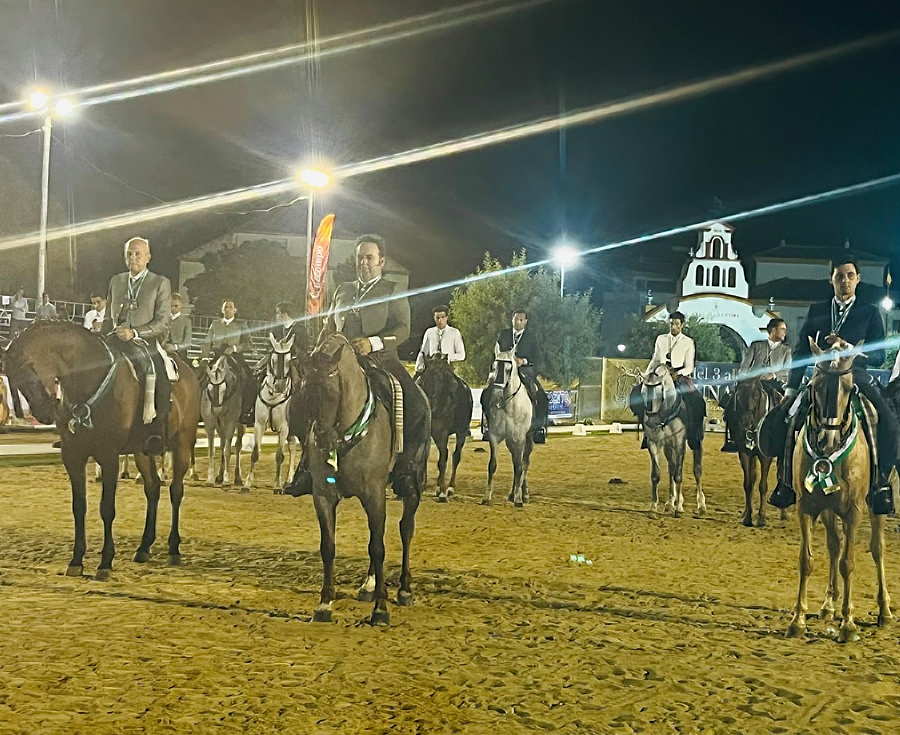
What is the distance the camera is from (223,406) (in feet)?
47.3

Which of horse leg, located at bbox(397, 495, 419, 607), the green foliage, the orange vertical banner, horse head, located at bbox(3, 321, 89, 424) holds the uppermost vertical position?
the green foliage

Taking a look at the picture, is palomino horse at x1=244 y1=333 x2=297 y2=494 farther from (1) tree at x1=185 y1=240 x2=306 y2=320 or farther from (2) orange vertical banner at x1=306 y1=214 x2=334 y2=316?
(1) tree at x1=185 y1=240 x2=306 y2=320

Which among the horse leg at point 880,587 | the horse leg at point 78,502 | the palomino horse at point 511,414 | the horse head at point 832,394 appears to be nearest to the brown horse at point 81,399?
the horse leg at point 78,502

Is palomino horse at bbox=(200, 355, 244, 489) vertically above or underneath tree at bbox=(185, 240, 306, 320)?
underneath

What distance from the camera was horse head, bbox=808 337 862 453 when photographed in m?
6.66

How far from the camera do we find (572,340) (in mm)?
46906

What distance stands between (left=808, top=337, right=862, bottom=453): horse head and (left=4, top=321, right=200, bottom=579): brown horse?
Result: 19.1ft

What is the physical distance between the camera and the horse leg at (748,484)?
12516mm

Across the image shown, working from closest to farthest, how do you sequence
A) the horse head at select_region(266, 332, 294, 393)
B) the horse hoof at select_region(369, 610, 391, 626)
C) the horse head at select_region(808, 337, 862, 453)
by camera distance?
1. the horse head at select_region(808, 337, 862, 453)
2. the horse hoof at select_region(369, 610, 391, 626)
3. the horse head at select_region(266, 332, 294, 393)

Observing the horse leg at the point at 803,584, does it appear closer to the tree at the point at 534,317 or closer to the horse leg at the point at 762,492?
the horse leg at the point at 762,492

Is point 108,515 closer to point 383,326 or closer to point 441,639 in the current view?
point 383,326

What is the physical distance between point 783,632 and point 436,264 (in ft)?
168

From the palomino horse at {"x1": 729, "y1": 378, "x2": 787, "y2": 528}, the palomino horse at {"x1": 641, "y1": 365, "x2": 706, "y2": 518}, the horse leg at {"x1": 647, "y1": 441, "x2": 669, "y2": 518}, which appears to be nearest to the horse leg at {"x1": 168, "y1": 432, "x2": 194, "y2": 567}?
the horse leg at {"x1": 647, "y1": 441, "x2": 669, "y2": 518}

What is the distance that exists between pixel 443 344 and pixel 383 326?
6908mm
